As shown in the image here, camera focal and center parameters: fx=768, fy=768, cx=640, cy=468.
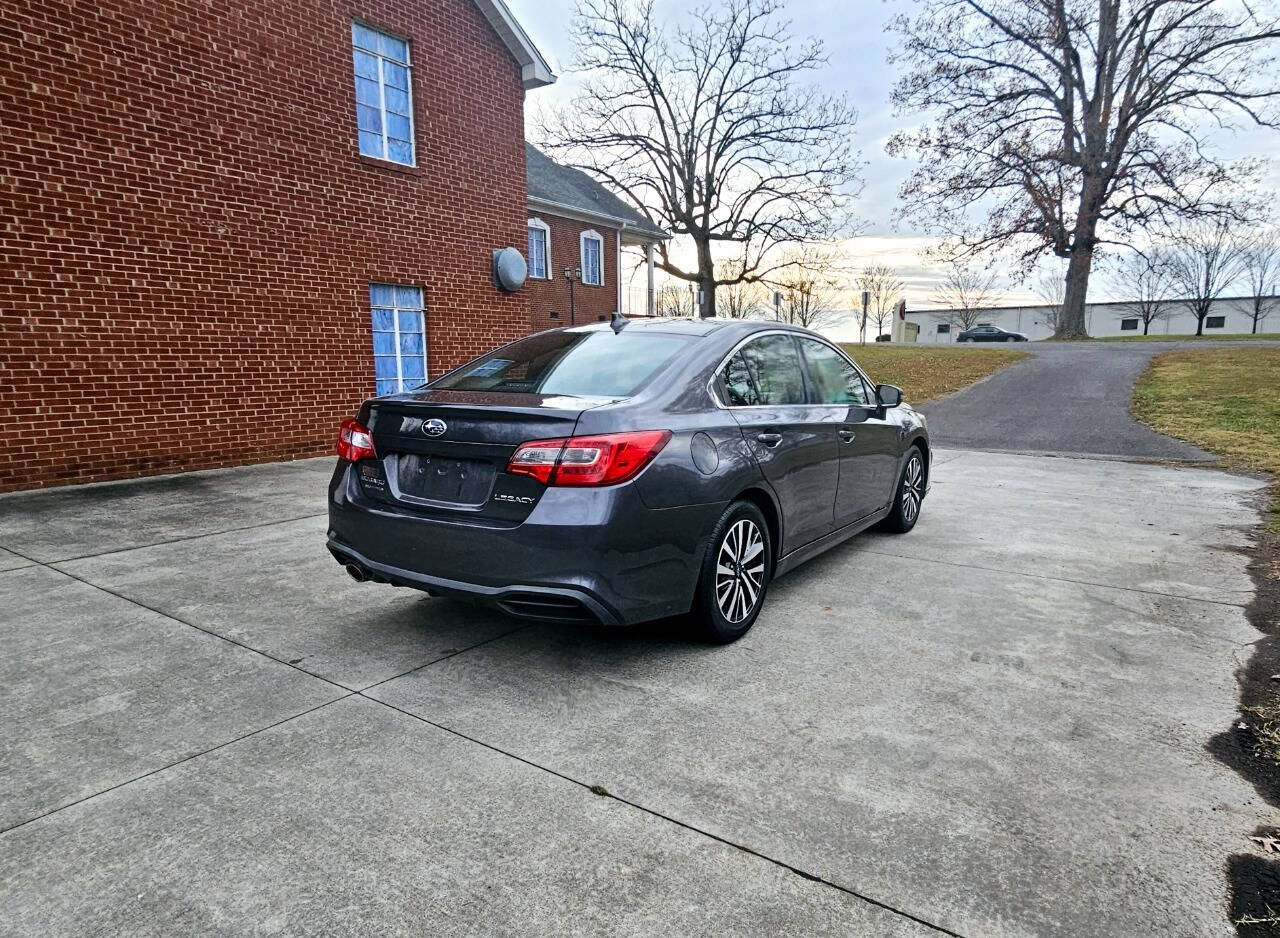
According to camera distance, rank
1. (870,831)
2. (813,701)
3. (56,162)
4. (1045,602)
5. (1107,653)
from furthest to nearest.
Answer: (56,162) → (1045,602) → (1107,653) → (813,701) → (870,831)

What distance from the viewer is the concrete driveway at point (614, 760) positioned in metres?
2.01

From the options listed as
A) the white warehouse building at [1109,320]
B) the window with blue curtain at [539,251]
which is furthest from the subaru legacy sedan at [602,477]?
the white warehouse building at [1109,320]

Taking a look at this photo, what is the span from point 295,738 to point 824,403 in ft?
11.1

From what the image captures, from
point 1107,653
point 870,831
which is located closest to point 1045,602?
point 1107,653

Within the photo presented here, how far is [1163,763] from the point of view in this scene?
2703mm

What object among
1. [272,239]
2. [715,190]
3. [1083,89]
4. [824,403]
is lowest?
[824,403]

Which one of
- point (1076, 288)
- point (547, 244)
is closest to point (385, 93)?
point (547, 244)

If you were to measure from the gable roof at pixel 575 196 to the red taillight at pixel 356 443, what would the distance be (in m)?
20.2

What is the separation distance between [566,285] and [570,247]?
1.30 meters

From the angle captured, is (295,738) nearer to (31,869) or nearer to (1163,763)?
(31,869)

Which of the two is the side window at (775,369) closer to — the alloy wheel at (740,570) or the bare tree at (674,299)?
the alloy wheel at (740,570)

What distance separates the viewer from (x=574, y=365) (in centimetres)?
388

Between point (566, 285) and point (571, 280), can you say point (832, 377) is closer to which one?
point (571, 280)

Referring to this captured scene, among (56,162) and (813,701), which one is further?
(56,162)
